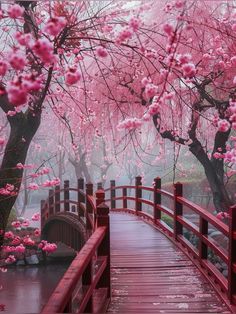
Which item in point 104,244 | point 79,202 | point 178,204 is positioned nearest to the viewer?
point 104,244

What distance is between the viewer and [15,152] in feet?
18.9

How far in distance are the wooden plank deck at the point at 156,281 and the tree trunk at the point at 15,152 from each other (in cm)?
177

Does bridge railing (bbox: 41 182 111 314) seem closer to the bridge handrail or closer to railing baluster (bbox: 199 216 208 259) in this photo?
the bridge handrail

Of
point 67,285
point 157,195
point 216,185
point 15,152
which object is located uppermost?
point 15,152

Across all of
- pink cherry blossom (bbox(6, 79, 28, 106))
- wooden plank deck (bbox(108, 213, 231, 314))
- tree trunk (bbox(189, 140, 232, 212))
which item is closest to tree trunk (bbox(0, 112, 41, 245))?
wooden plank deck (bbox(108, 213, 231, 314))

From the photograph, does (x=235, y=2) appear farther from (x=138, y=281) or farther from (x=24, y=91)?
(x=24, y=91)

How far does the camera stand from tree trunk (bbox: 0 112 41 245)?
18.8 ft

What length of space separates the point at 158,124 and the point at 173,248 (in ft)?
11.0

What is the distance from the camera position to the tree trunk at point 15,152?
5723 mm

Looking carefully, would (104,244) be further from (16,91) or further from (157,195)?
(157,195)

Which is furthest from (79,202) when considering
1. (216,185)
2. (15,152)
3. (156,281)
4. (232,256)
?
(232,256)

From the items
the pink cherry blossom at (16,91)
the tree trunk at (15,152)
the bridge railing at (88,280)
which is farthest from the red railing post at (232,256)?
the tree trunk at (15,152)

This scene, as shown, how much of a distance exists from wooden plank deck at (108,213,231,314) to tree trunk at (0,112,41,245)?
5.82 feet

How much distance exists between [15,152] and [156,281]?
268 centimetres
